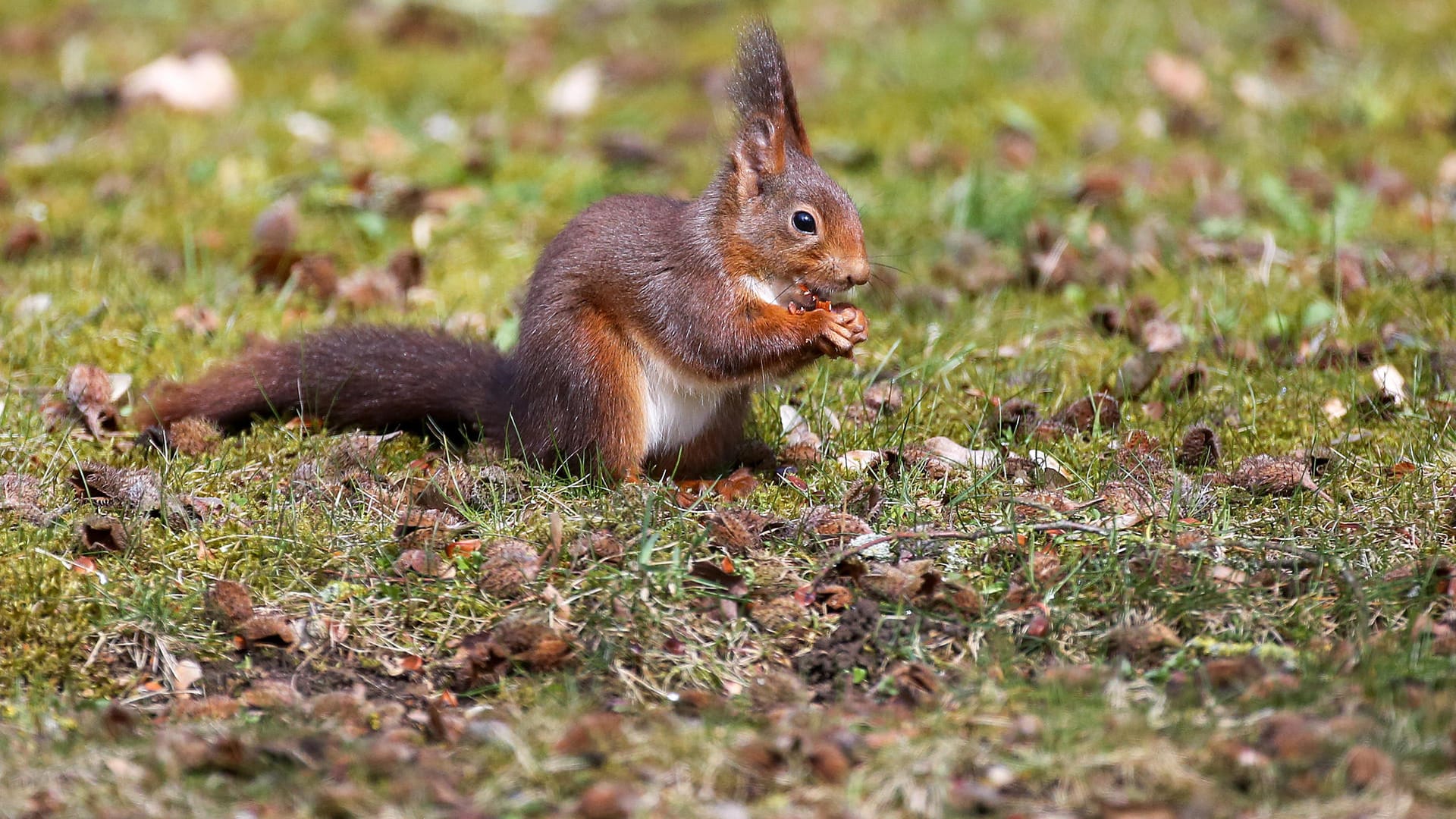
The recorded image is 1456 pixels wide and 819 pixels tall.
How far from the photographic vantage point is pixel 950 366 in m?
3.79

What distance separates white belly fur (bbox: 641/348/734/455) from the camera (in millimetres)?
3293

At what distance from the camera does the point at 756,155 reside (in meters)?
3.33

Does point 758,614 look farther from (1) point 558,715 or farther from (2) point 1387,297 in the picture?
(2) point 1387,297

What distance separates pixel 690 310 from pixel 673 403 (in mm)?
232

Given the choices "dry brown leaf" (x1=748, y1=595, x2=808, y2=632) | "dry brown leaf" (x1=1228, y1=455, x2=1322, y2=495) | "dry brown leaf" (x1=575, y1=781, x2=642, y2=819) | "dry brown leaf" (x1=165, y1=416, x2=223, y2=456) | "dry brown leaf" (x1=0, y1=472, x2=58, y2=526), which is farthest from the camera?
"dry brown leaf" (x1=165, y1=416, x2=223, y2=456)

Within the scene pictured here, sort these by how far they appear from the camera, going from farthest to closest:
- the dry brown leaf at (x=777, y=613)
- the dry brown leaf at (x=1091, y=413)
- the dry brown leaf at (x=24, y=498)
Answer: the dry brown leaf at (x=1091, y=413) → the dry brown leaf at (x=24, y=498) → the dry brown leaf at (x=777, y=613)

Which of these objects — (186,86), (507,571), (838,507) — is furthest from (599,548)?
(186,86)

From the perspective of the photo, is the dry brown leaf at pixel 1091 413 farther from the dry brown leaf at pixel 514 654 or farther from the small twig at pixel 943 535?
the dry brown leaf at pixel 514 654

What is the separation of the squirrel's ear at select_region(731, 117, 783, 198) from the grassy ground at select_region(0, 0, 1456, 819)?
1.79 feet

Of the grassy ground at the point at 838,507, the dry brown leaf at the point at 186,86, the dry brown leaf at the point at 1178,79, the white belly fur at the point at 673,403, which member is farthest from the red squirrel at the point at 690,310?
the dry brown leaf at the point at 1178,79

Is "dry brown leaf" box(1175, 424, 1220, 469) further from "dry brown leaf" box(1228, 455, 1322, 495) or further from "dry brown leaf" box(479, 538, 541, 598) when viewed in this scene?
"dry brown leaf" box(479, 538, 541, 598)

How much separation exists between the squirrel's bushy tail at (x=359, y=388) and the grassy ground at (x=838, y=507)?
8 centimetres

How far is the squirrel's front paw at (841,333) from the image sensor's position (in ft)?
10.3

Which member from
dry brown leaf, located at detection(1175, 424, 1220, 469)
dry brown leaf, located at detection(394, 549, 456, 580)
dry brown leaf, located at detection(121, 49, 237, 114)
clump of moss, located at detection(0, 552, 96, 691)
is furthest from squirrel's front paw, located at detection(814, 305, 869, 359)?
dry brown leaf, located at detection(121, 49, 237, 114)
